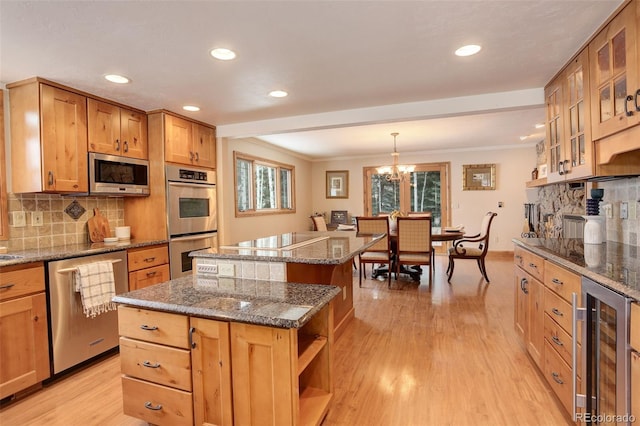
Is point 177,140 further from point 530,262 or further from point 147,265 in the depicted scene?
point 530,262

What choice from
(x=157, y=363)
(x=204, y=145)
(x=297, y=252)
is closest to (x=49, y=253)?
(x=157, y=363)

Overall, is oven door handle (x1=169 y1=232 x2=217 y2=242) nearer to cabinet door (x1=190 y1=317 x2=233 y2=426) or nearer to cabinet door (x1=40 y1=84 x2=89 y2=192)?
cabinet door (x1=40 y1=84 x2=89 y2=192)

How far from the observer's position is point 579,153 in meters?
2.15

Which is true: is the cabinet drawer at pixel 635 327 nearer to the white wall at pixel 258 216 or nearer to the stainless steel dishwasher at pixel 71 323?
the stainless steel dishwasher at pixel 71 323

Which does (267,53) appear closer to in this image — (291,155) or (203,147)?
(203,147)

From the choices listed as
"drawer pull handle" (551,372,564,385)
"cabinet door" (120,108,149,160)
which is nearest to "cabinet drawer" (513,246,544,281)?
"drawer pull handle" (551,372,564,385)

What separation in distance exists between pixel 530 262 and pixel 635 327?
115 cm

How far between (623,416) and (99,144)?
3.84 meters

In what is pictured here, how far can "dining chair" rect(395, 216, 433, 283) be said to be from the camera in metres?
4.34

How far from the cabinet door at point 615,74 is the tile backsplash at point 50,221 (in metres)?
4.09

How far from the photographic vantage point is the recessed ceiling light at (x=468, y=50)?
2082mm

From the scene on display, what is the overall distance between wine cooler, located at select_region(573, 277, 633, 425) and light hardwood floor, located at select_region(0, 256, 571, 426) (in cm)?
39

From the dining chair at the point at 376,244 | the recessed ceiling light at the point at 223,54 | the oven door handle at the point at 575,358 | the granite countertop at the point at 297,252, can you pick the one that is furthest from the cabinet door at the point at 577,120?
the dining chair at the point at 376,244

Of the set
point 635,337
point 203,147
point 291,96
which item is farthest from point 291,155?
point 635,337
